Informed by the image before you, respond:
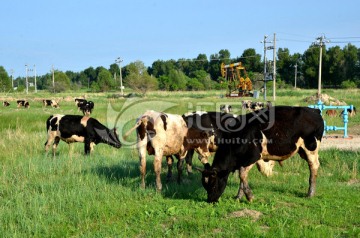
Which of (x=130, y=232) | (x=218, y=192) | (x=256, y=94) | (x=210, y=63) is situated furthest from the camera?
(x=210, y=63)

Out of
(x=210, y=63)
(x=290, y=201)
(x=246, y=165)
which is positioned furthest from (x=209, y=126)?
(x=210, y=63)

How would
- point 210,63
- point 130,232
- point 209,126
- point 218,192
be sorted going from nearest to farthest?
point 130,232 < point 218,192 < point 209,126 < point 210,63

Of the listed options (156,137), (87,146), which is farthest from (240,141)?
(87,146)

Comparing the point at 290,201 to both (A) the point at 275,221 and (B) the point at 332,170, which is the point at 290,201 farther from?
(B) the point at 332,170

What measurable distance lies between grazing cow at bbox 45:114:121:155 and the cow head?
6.84 meters

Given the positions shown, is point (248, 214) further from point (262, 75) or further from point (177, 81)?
point (177, 81)

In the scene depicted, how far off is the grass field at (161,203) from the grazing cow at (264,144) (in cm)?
43

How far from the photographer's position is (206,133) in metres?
9.79

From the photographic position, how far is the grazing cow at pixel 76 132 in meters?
13.2

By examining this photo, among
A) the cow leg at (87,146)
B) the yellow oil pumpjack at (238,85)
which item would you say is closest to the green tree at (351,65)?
the yellow oil pumpjack at (238,85)

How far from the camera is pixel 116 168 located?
1043cm

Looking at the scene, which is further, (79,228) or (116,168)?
(116,168)

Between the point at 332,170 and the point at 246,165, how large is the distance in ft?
12.9

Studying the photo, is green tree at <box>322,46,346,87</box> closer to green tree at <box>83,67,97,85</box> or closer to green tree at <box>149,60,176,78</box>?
green tree at <box>149,60,176,78</box>
